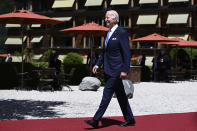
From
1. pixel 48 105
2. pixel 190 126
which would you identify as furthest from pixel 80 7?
pixel 190 126

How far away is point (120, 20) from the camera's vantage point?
153 ft

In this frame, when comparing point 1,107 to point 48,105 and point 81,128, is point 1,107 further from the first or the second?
point 81,128

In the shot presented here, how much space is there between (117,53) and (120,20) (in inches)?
1590

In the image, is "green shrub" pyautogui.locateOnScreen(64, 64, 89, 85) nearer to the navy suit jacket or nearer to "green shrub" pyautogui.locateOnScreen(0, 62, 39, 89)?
"green shrub" pyautogui.locateOnScreen(0, 62, 39, 89)

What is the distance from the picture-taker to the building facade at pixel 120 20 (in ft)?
140

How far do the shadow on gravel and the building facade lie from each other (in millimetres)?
32700

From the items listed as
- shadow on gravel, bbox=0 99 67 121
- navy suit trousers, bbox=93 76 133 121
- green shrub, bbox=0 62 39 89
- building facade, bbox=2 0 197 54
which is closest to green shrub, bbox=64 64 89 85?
green shrub, bbox=0 62 39 89

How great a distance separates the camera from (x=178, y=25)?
43.3 metres

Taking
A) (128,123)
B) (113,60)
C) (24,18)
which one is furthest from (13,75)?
(113,60)

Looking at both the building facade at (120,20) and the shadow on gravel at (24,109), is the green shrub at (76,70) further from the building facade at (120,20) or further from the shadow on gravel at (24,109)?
the building facade at (120,20)

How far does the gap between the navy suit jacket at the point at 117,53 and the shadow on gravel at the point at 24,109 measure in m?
2.46

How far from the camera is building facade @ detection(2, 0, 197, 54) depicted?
42.6 m

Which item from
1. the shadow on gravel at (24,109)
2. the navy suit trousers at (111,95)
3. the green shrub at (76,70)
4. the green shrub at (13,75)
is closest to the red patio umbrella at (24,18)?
the green shrub at (13,75)

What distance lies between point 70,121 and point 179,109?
11.7 feet
